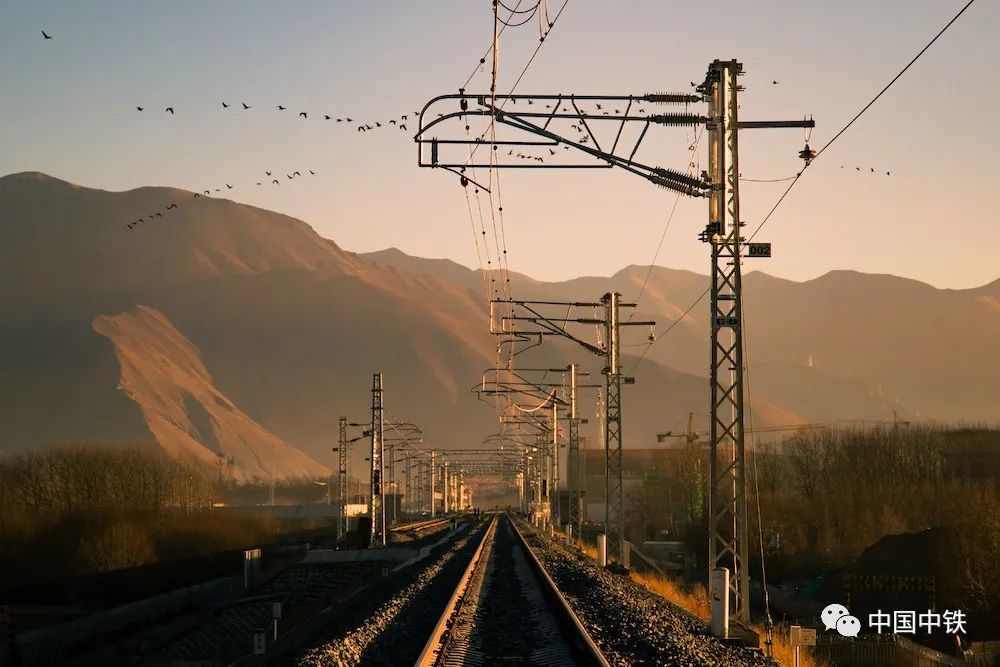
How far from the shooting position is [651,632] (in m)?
21.2

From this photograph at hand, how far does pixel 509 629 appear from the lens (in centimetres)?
2270

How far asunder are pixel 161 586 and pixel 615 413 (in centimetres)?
3256

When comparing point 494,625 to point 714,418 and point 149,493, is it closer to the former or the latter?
point 714,418

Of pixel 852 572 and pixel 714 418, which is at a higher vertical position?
pixel 714 418

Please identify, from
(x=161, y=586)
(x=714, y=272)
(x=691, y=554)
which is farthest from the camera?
(x=691, y=554)

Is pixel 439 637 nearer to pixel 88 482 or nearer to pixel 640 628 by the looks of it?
pixel 640 628

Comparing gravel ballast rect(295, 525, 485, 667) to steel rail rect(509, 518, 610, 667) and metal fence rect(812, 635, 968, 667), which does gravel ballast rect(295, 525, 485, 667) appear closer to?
steel rail rect(509, 518, 610, 667)

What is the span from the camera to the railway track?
18234mm

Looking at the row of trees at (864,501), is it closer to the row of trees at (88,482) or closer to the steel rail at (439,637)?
the steel rail at (439,637)

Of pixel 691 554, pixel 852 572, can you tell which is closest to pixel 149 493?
pixel 691 554

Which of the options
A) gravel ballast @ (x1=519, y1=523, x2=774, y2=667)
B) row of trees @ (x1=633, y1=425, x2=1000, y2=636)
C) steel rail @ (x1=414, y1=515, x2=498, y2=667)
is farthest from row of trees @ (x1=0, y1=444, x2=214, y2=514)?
steel rail @ (x1=414, y1=515, x2=498, y2=667)

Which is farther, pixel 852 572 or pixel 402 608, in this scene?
pixel 852 572

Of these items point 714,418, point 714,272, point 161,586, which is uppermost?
point 714,272

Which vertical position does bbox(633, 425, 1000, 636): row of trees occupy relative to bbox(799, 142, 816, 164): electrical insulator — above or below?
below
